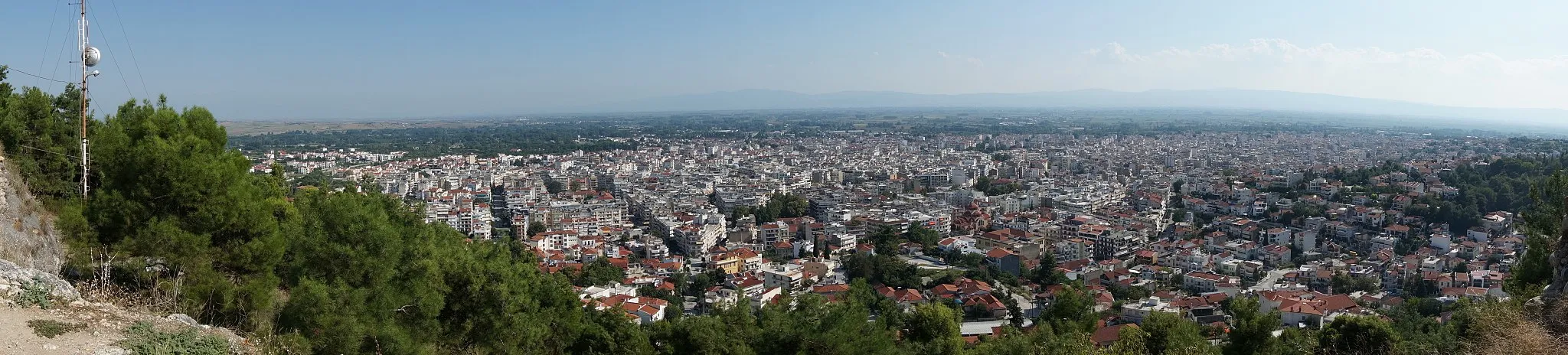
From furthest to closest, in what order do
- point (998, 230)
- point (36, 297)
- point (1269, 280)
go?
point (998, 230) < point (1269, 280) < point (36, 297)

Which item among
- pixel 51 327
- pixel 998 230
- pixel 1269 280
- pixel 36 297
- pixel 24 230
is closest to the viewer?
pixel 51 327

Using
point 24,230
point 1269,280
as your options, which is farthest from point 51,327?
point 1269,280

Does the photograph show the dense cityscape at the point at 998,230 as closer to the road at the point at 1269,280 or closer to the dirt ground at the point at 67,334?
the road at the point at 1269,280

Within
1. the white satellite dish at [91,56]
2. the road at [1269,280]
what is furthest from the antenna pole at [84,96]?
the road at [1269,280]

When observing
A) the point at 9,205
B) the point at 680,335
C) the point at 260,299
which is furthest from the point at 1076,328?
the point at 9,205

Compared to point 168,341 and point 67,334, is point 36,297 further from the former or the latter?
point 168,341

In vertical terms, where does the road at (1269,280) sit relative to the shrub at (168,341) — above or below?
below

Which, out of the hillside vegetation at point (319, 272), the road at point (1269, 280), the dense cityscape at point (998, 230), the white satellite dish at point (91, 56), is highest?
the white satellite dish at point (91, 56)
